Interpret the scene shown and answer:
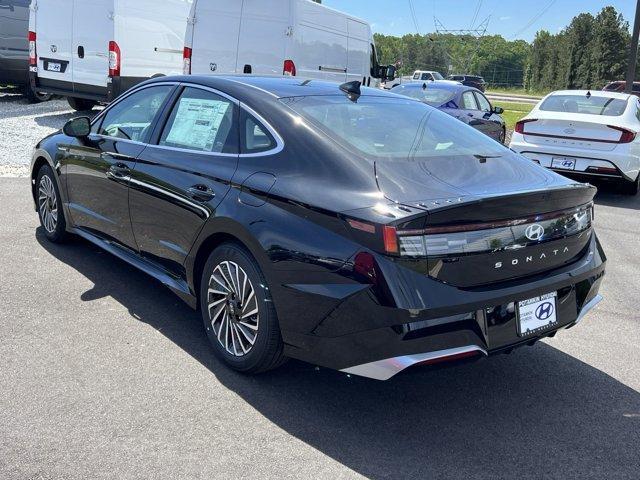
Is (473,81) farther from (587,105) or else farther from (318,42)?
(587,105)

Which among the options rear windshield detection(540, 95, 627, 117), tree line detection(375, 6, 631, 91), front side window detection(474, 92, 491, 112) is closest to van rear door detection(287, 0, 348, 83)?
front side window detection(474, 92, 491, 112)

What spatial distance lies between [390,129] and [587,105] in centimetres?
742

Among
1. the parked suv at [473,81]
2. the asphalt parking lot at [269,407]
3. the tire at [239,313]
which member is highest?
the parked suv at [473,81]

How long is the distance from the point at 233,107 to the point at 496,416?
227 cm

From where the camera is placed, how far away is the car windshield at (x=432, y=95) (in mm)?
11141

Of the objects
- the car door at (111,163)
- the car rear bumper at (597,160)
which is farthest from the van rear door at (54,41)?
the car rear bumper at (597,160)

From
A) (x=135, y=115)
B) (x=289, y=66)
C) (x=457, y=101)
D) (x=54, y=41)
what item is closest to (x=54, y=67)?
(x=54, y=41)

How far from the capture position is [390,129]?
3.75 metres

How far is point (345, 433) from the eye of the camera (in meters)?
3.10

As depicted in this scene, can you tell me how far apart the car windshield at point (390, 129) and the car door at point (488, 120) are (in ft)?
23.5

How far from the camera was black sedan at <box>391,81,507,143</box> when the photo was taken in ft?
36.3

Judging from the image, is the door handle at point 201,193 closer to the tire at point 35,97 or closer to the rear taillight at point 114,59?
the rear taillight at point 114,59

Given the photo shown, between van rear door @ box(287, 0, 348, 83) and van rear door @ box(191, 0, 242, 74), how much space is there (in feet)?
3.41

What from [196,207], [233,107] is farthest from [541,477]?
[233,107]
